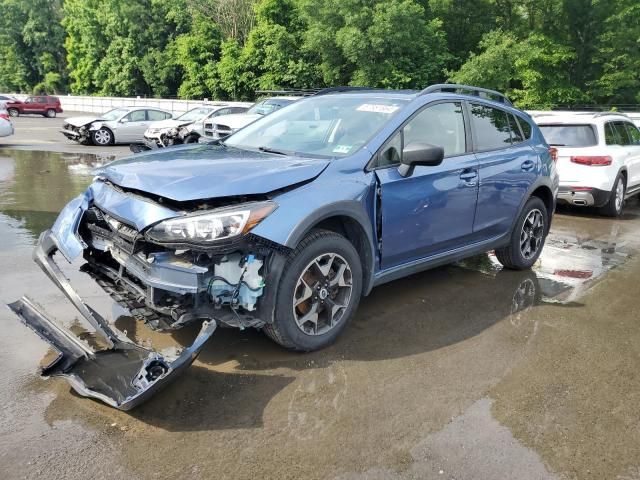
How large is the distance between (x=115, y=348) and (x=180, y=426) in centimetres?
70

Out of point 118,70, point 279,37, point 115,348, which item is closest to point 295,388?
point 115,348

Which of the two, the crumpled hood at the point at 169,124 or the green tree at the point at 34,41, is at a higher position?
the green tree at the point at 34,41

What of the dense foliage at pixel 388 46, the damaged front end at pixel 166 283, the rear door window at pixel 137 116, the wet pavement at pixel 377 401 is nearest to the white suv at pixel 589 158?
the wet pavement at pixel 377 401

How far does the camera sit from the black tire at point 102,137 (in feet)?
61.3

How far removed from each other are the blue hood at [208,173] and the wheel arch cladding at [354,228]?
11.2 inches

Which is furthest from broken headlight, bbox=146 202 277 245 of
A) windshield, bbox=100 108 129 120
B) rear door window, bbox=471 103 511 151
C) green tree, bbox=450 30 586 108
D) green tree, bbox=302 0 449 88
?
green tree, bbox=302 0 449 88

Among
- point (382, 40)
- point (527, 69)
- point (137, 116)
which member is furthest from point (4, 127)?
point (527, 69)

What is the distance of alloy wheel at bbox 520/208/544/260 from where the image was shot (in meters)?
5.98

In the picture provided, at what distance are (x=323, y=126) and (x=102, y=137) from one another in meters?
16.2

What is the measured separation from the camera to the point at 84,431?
9.50ft

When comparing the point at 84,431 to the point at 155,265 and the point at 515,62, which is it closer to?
the point at 155,265

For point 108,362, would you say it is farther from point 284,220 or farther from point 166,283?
point 284,220

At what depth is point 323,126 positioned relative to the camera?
4570 millimetres

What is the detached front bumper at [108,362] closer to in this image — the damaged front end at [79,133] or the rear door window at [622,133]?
the rear door window at [622,133]
